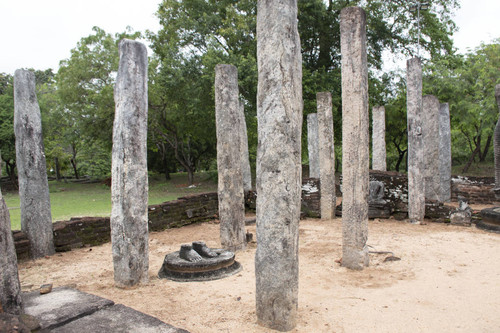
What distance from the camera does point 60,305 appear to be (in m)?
3.26

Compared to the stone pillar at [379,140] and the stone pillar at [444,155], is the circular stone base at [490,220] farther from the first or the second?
the stone pillar at [379,140]

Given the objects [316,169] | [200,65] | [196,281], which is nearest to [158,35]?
[200,65]

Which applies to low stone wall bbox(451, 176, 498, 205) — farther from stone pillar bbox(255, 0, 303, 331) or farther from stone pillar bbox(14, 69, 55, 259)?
stone pillar bbox(14, 69, 55, 259)

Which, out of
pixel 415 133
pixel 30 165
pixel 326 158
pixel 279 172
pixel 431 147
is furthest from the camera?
pixel 431 147

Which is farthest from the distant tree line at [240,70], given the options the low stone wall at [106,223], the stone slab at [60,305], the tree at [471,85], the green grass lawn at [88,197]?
the stone slab at [60,305]

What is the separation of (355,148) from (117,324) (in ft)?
12.6

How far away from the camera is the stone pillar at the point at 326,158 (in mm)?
9711

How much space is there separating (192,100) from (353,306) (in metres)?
11.7

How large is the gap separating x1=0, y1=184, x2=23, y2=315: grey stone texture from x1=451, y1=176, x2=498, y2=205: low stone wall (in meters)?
12.7

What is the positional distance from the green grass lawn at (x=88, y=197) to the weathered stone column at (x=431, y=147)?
28.7 feet

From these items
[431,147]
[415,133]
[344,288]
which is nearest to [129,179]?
[344,288]

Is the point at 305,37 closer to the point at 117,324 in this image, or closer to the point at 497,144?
the point at 497,144

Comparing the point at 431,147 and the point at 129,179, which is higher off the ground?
the point at 431,147

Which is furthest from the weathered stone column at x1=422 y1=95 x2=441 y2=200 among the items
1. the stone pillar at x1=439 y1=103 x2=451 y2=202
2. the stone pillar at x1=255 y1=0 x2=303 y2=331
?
the stone pillar at x1=255 y1=0 x2=303 y2=331
